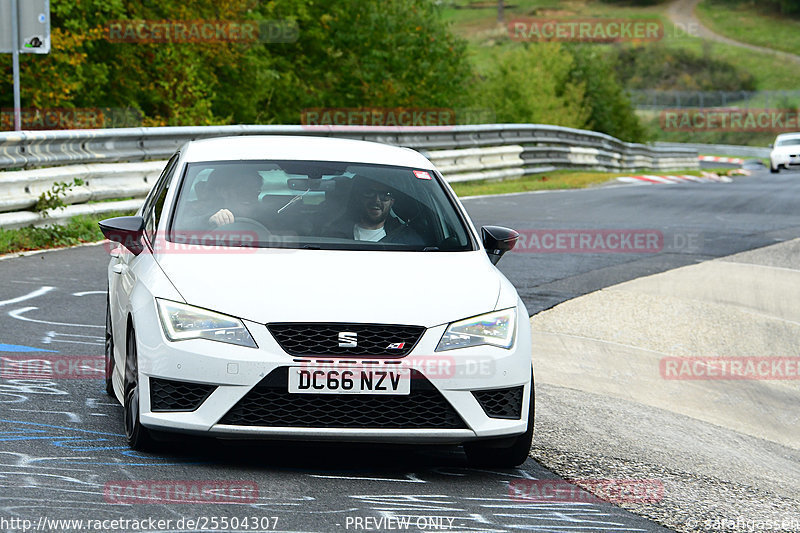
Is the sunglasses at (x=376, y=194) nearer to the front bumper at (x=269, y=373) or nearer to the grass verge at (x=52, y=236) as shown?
the front bumper at (x=269, y=373)

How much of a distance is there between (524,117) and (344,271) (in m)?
45.9

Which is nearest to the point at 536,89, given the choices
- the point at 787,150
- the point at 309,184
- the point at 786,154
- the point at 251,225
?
the point at 787,150

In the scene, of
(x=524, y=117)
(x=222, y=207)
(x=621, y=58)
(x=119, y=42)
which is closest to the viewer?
(x=222, y=207)

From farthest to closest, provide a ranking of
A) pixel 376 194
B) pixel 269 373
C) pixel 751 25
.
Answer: pixel 751 25 → pixel 376 194 → pixel 269 373

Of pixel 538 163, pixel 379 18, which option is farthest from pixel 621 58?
pixel 538 163

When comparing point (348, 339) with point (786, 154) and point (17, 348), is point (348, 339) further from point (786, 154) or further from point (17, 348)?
point (786, 154)

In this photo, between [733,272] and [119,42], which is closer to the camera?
[733,272]

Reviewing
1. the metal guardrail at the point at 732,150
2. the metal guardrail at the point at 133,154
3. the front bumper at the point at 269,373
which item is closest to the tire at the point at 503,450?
the front bumper at the point at 269,373

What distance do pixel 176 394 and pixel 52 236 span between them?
7943mm

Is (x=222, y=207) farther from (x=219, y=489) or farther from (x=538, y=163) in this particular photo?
(x=538, y=163)

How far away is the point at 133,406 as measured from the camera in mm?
5469

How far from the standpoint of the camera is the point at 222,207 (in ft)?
20.6

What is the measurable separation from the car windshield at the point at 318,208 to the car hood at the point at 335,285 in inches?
9.9

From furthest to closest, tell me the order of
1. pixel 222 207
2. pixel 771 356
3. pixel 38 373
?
pixel 771 356, pixel 38 373, pixel 222 207
